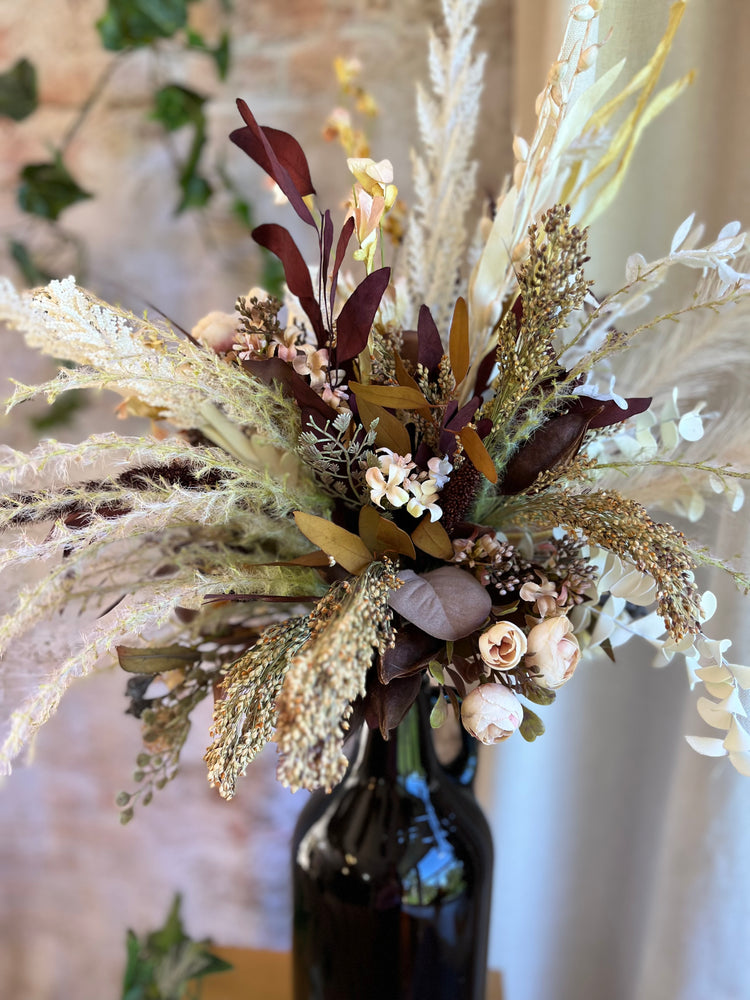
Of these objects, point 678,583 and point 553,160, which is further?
point 553,160

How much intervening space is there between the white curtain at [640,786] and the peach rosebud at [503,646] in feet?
0.82

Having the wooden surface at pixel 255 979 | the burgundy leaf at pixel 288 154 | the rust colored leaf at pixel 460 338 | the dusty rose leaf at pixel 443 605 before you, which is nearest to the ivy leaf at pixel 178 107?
the burgundy leaf at pixel 288 154

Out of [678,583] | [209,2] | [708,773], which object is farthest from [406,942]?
[209,2]

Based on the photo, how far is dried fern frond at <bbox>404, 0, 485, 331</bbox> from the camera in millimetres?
622

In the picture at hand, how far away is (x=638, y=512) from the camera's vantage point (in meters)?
0.43

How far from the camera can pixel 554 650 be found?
1.43 feet

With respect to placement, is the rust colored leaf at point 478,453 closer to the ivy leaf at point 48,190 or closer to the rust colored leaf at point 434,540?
the rust colored leaf at point 434,540

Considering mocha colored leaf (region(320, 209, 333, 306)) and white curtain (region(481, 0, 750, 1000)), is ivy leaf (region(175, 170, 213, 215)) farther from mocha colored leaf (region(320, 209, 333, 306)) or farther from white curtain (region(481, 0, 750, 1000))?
mocha colored leaf (region(320, 209, 333, 306))

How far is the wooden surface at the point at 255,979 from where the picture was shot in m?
0.94

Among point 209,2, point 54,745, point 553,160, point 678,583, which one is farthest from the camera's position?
point 54,745

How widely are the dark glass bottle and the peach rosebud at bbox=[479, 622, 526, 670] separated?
8.1 inches

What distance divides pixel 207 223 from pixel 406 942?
0.88m

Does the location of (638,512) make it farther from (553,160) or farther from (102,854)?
(102,854)

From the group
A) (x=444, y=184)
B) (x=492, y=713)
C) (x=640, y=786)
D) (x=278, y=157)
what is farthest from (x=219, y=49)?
(x=640, y=786)
